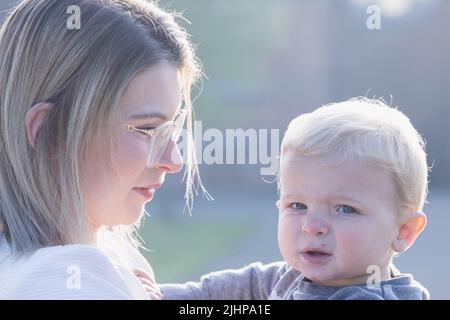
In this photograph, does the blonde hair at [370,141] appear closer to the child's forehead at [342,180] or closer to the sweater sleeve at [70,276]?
the child's forehead at [342,180]

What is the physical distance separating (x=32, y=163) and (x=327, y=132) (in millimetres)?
546

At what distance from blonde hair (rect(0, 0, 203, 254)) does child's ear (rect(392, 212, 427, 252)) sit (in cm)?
57

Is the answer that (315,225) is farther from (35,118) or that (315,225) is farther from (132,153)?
(35,118)

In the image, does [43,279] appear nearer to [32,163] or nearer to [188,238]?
[32,163]

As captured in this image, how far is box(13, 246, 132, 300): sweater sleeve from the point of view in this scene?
4.15 feet

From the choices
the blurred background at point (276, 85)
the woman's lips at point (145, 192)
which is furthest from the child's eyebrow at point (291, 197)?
the blurred background at point (276, 85)

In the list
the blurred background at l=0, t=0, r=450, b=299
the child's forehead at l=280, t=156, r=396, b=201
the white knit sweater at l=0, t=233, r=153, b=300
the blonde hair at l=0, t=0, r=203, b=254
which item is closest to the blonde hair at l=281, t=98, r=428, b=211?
Answer: the child's forehead at l=280, t=156, r=396, b=201

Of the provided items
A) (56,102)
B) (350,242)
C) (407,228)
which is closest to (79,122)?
(56,102)

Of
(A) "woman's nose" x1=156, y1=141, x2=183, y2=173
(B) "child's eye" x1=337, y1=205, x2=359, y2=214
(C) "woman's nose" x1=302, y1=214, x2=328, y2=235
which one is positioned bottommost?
(C) "woman's nose" x1=302, y1=214, x2=328, y2=235

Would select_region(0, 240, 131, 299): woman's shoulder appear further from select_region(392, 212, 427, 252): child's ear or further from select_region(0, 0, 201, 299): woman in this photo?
select_region(392, 212, 427, 252): child's ear

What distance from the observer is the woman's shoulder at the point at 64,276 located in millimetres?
1265

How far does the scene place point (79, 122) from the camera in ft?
4.84

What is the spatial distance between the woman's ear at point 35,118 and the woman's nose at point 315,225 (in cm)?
51
